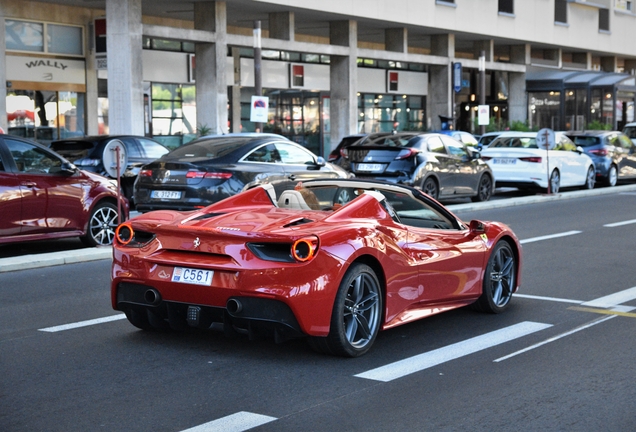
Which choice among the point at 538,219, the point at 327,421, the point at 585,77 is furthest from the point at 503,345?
the point at 585,77

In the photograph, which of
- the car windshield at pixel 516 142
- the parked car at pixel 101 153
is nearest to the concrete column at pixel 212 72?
the car windshield at pixel 516 142

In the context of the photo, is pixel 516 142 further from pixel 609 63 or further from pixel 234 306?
pixel 609 63

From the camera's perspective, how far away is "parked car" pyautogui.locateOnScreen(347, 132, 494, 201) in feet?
66.2

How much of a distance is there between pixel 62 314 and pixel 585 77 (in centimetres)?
4391

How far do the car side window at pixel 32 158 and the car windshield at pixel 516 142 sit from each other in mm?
14932

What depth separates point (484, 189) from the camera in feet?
74.0

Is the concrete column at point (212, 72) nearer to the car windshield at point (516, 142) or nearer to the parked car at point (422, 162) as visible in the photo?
the car windshield at point (516, 142)

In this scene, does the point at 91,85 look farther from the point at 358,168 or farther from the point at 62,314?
the point at 62,314

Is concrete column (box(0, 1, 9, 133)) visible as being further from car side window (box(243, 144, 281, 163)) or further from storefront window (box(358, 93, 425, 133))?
storefront window (box(358, 93, 425, 133))

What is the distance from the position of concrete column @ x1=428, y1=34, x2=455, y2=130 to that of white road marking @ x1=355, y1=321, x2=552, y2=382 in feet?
117

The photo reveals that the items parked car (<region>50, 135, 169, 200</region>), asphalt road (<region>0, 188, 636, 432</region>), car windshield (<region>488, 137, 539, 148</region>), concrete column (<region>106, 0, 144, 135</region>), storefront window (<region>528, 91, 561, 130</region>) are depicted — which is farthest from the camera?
storefront window (<region>528, 91, 561, 130</region>)

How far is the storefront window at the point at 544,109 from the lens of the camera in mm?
50094

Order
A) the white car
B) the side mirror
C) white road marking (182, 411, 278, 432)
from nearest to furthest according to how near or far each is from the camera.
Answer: white road marking (182, 411, 278, 432) < the side mirror < the white car

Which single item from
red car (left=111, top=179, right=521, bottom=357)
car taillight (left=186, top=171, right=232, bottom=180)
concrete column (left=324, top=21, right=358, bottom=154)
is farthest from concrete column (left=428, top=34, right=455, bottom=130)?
red car (left=111, top=179, right=521, bottom=357)
